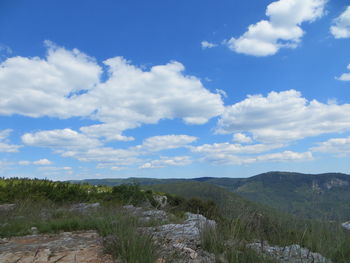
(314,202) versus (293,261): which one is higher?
(314,202)

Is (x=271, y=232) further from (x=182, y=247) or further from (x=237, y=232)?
(x=182, y=247)

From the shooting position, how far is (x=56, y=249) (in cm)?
475

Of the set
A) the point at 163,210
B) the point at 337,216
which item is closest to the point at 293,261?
the point at 337,216

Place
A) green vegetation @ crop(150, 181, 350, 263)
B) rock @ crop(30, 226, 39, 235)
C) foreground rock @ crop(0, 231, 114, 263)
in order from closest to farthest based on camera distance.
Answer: green vegetation @ crop(150, 181, 350, 263)
foreground rock @ crop(0, 231, 114, 263)
rock @ crop(30, 226, 39, 235)

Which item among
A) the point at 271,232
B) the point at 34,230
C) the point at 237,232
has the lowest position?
the point at 34,230

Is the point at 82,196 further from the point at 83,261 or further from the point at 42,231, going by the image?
the point at 83,261

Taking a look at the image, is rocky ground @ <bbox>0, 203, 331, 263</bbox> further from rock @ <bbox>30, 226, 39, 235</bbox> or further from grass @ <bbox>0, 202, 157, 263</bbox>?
rock @ <bbox>30, 226, 39, 235</bbox>

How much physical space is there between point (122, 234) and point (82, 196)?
14307 mm

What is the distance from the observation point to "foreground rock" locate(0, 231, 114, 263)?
4.26 metres

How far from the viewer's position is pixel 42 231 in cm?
667

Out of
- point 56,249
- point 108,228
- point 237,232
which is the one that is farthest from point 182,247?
point 56,249

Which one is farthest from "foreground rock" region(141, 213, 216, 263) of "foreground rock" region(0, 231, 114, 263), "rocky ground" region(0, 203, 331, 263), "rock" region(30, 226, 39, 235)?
"rock" region(30, 226, 39, 235)

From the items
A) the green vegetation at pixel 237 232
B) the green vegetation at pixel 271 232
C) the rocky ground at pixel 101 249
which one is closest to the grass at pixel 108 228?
the green vegetation at pixel 237 232

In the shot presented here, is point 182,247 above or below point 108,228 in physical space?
below
